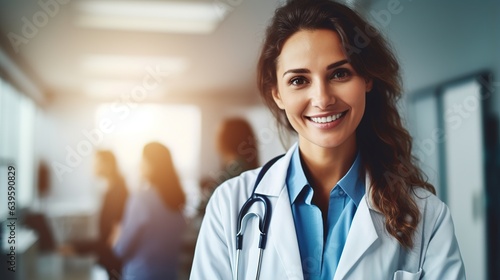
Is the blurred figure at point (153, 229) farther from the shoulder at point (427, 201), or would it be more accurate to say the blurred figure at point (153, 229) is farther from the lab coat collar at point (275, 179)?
the shoulder at point (427, 201)

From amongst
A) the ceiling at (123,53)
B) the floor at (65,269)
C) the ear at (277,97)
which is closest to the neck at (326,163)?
the ear at (277,97)

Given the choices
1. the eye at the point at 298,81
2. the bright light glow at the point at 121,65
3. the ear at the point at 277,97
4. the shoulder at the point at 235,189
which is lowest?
the shoulder at the point at 235,189

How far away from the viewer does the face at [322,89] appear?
0.90 meters

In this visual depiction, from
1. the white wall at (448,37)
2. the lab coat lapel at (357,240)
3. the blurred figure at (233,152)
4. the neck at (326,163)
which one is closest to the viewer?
the lab coat lapel at (357,240)

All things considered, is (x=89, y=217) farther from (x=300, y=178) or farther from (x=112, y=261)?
(x=300, y=178)

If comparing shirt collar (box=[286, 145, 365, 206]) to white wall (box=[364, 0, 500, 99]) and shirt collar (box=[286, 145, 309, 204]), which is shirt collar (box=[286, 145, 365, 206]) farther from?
white wall (box=[364, 0, 500, 99])

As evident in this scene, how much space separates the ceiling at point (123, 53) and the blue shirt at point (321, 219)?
0.58 meters

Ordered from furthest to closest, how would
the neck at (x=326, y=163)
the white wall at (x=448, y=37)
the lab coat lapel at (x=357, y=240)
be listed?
the white wall at (x=448, y=37) < the neck at (x=326, y=163) < the lab coat lapel at (x=357, y=240)

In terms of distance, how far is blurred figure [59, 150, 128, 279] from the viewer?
1.47 m

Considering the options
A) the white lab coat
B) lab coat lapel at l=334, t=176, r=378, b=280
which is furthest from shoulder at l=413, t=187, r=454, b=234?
lab coat lapel at l=334, t=176, r=378, b=280

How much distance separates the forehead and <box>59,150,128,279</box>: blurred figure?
0.80 meters

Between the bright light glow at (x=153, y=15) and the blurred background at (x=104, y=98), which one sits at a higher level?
the bright light glow at (x=153, y=15)

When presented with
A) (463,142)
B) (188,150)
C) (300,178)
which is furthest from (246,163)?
(463,142)

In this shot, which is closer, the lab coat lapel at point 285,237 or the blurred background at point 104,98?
the lab coat lapel at point 285,237
